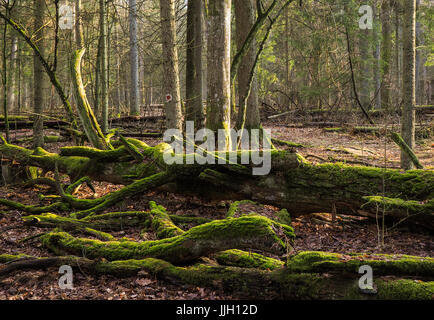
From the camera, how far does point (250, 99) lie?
35.7ft

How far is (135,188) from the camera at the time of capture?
21.0ft

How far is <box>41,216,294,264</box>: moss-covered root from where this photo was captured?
11.6 feet

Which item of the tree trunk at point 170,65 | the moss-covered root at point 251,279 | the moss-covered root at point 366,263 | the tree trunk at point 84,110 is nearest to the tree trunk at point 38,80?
the tree trunk at point 84,110

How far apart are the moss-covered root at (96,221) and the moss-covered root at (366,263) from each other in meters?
3.01

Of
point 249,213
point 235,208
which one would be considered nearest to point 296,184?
point 249,213

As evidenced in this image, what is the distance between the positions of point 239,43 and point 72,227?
717 centimetres

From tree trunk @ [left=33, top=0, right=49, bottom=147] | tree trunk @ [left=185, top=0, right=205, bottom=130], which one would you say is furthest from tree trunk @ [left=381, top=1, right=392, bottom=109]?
tree trunk @ [left=33, top=0, right=49, bottom=147]

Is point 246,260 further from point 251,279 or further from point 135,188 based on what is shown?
point 135,188

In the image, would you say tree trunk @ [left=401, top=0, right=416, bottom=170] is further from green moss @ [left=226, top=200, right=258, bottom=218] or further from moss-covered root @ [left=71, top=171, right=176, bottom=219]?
moss-covered root @ [left=71, top=171, right=176, bottom=219]

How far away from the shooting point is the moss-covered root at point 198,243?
3543 millimetres
